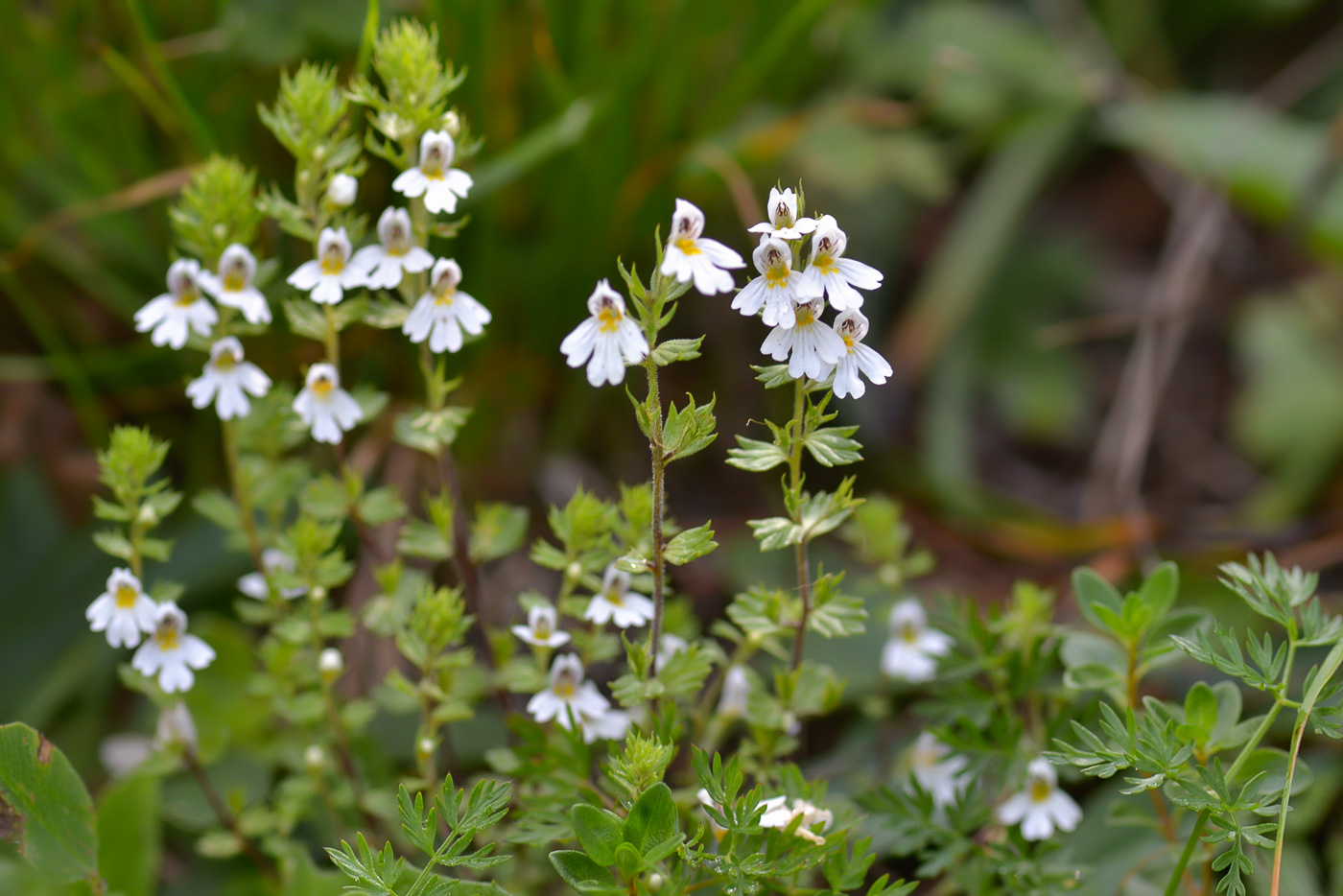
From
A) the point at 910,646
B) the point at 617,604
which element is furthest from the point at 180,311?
the point at 910,646

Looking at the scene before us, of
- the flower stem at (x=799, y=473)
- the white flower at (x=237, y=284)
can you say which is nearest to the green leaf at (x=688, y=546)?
the flower stem at (x=799, y=473)

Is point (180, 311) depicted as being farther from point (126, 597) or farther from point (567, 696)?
point (567, 696)

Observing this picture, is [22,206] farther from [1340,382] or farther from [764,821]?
[1340,382]

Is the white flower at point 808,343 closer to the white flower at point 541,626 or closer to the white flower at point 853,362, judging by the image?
the white flower at point 853,362

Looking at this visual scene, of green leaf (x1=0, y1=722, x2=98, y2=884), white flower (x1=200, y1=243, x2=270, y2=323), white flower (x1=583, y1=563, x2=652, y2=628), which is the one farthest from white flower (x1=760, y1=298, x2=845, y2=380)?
green leaf (x1=0, y1=722, x2=98, y2=884)

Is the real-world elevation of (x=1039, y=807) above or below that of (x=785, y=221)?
below

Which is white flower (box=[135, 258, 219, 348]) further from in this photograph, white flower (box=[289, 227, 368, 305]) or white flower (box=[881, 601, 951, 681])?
white flower (box=[881, 601, 951, 681])

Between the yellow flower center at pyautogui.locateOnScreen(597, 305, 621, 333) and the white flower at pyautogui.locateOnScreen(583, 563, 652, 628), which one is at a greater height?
the yellow flower center at pyautogui.locateOnScreen(597, 305, 621, 333)
